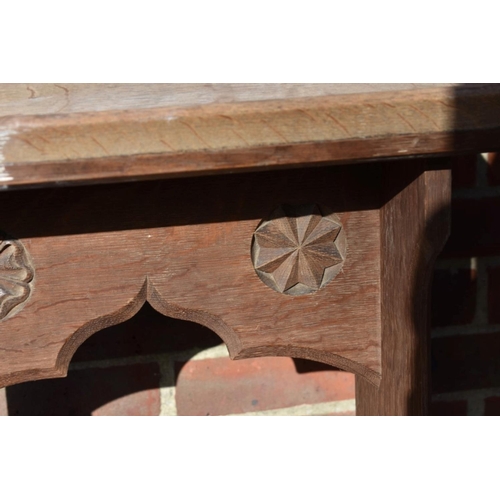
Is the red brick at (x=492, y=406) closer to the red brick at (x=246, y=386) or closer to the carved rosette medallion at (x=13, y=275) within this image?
the red brick at (x=246, y=386)

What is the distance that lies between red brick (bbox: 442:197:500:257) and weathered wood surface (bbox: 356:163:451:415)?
24cm

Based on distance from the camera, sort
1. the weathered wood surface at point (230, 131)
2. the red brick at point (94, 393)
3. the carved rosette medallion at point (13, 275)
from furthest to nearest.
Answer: the red brick at point (94, 393) < the carved rosette medallion at point (13, 275) < the weathered wood surface at point (230, 131)

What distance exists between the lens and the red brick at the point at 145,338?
82 cm

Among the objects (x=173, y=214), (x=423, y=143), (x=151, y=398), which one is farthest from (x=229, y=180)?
(x=151, y=398)

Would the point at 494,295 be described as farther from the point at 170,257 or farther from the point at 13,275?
the point at 13,275

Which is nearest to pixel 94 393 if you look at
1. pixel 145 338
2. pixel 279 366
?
pixel 145 338

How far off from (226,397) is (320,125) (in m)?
0.45

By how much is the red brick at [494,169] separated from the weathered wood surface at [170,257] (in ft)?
0.87

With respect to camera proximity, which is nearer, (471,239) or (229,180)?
(229,180)

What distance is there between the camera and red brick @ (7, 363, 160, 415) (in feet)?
2.69

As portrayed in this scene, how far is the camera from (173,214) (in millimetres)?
591

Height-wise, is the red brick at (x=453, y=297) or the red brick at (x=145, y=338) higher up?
the red brick at (x=453, y=297)

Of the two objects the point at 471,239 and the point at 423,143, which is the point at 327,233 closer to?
the point at 423,143

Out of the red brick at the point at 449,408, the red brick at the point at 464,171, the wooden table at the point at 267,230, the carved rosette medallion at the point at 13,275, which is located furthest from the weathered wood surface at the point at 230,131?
the red brick at the point at 449,408
